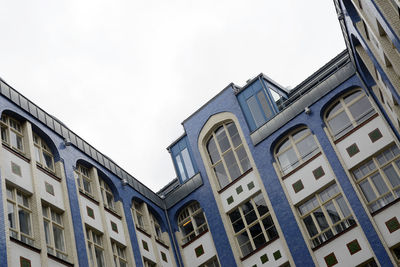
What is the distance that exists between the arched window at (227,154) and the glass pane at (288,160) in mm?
2337

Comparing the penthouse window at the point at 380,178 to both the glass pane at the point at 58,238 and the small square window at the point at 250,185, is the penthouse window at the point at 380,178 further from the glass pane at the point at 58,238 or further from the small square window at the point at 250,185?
the glass pane at the point at 58,238

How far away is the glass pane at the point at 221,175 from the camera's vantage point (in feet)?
106

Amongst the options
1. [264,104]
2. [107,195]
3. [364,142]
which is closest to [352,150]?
[364,142]

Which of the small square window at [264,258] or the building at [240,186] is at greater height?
the building at [240,186]

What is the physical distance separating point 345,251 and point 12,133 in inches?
675

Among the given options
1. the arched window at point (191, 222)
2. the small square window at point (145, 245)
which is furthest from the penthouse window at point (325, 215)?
the small square window at point (145, 245)

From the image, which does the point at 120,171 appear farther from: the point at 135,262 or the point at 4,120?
the point at 4,120

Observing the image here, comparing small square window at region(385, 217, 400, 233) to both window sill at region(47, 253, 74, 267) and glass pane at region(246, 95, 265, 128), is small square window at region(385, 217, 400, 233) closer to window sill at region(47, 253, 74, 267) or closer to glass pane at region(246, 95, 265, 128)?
glass pane at region(246, 95, 265, 128)

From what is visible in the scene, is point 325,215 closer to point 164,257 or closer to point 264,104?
point 264,104

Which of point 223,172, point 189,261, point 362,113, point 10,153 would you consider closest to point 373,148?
point 362,113

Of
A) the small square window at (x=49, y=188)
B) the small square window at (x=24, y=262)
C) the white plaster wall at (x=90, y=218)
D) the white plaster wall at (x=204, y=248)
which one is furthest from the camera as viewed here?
the white plaster wall at (x=204, y=248)

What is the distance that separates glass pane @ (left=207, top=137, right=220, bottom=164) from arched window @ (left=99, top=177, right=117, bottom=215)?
286 inches

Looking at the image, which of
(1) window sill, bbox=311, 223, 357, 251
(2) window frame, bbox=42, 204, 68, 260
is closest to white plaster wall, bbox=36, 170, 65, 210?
(2) window frame, bbox=42, 204, 68, 260

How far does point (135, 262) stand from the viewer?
27.6 m
